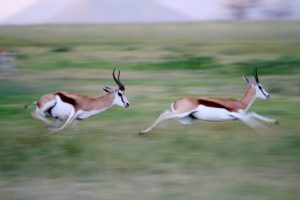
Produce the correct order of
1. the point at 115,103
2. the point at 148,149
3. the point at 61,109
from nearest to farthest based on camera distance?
the point at 148,149 < the point at 61,109 < the point at 115,103

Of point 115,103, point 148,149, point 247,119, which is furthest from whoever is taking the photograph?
point 115,103

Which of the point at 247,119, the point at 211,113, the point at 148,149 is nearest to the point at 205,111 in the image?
the point at 211,113

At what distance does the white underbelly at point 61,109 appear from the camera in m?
8.73

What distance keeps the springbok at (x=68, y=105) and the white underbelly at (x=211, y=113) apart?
100 centimetres

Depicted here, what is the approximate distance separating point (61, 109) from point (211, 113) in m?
1.87

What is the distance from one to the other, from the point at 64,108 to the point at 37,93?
17.0 feet

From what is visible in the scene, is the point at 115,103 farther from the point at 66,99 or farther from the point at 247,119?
the point at 247,119

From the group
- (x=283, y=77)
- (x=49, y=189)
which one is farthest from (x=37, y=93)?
(x=49, y=189)

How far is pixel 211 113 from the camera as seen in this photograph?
880 centimetres

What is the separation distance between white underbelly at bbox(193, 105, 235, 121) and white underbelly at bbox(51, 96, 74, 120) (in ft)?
5.15

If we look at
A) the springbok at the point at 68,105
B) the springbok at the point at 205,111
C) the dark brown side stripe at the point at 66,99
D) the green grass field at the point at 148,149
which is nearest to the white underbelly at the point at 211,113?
the springbok at the point at 205,111

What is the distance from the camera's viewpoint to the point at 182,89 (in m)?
14.5

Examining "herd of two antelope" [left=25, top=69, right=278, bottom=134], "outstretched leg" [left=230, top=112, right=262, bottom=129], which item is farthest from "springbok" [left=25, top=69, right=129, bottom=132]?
"outstretched leg" [left=230, top=112, right=262, bottom=129]

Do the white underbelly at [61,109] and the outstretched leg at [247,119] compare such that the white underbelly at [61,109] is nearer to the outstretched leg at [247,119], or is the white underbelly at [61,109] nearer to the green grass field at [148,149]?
the green grass field at [148,149]
